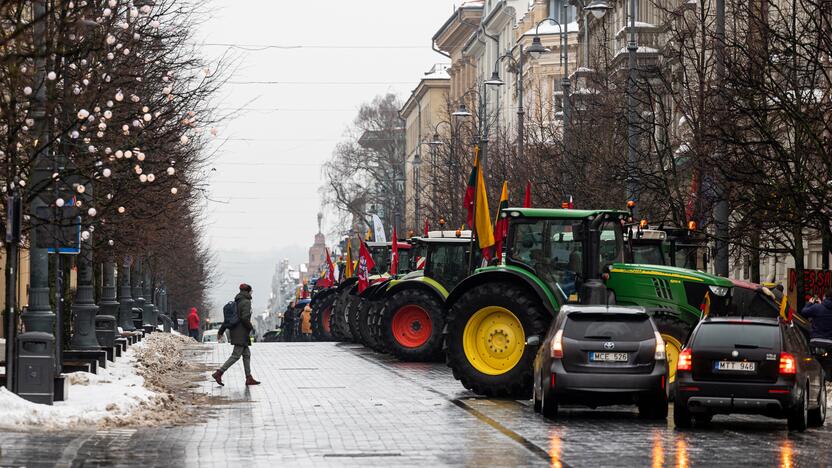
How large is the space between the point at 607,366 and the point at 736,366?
1686 millimetres

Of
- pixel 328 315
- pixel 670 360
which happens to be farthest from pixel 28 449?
pixel 328 315

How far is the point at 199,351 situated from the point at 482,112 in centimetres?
2175

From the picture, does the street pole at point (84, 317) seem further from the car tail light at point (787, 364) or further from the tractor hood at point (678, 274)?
the car tail light at point (787, 364)

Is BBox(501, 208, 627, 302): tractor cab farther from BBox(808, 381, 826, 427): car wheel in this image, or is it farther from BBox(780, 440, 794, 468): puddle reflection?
BBox(780, 440, 794, 468): puddle reflection

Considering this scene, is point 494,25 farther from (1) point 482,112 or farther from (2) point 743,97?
(2) point 743,97

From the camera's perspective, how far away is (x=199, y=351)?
145 feet

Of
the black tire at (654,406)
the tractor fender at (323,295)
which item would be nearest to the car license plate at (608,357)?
the black tire at (654,406)

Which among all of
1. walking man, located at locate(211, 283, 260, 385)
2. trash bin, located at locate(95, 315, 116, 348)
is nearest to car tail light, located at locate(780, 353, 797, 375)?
walking man, located at locate(211, 283, 260, 385)

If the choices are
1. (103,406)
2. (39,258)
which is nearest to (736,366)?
(103,406)

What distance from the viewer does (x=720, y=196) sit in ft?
99.6

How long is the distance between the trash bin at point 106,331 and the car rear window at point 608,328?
1664 cm

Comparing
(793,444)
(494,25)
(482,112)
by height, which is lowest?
(793,444)

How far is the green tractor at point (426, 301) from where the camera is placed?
1399 inches

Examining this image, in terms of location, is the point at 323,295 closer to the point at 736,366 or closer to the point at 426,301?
the point at 426,301
